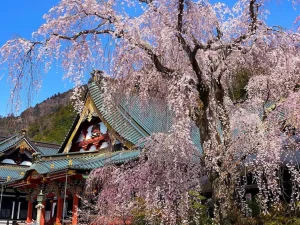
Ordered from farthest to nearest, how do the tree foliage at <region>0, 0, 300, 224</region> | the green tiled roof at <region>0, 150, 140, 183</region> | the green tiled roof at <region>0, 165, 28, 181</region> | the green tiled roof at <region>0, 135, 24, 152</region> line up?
the green tiled roof at <region>0, 135, 24, 152</region> → the green tiled roof at <region>0, 165, 28, 181</region> → the green tiled roof at <region>0, 150, 140, 183</region> → the tree foliage at <region>0, 0, 300, 224</region>

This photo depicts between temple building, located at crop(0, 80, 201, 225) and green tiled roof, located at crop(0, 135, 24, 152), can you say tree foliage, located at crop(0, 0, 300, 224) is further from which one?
green tiled roof, located at crop(0, 135, 24, 152)

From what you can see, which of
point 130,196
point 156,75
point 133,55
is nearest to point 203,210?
point 130,196

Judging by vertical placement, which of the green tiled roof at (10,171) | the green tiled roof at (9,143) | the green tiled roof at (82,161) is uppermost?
the green tiled roof at (9,143)

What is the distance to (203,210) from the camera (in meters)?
8.74

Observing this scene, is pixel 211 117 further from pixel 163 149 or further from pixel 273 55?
pixel 273 55

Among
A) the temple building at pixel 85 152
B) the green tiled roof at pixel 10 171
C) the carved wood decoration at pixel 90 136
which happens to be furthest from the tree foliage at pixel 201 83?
the green tiled roof at pixel 10 171

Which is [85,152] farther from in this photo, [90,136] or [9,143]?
[9,143]

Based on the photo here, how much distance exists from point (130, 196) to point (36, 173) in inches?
316

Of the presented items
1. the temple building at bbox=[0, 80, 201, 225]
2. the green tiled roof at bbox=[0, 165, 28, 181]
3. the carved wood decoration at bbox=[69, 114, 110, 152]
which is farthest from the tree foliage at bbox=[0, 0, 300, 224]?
the green tiled roof at bbox=[0, 165, 28, 181]

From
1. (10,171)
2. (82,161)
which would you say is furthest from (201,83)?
(10,171)

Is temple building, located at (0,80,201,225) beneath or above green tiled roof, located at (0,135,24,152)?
beneath

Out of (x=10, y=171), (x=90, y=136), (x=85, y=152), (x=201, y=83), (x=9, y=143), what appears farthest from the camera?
(x=9, y=143)

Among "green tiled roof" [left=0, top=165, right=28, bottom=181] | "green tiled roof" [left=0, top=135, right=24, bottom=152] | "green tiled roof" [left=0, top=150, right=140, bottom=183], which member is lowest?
"green tiled roof" [left=0, top=150, right=140, bottom=183]

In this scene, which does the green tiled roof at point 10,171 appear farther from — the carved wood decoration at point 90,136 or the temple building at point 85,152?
the carved wood decoration at point 90,136
